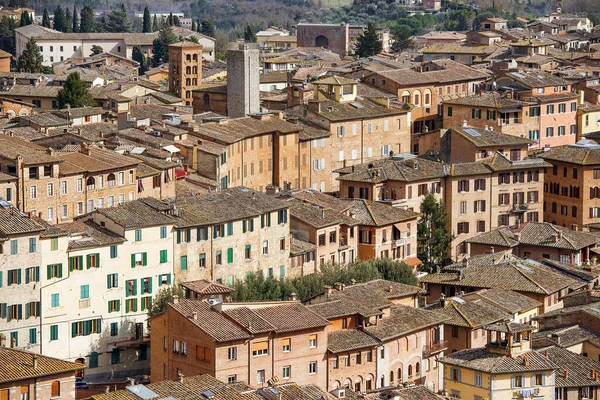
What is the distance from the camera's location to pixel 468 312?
60.1 m

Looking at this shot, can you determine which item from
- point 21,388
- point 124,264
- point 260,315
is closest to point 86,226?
point 124,264

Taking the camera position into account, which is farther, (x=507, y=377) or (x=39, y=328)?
(x=39, y=328)

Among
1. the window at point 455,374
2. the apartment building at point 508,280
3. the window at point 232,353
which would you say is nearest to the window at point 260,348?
the window at point 232,353

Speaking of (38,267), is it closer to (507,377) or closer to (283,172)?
(507,377)

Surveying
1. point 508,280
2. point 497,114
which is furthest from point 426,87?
point 508,280

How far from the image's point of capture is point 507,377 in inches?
2064

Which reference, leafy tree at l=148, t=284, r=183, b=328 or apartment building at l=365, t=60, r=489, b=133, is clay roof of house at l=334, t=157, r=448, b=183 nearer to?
apartment building at l=365, t=60, r=489, b=133

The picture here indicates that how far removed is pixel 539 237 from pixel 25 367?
3393 centimetres

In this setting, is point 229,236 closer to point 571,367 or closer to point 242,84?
point 571,367

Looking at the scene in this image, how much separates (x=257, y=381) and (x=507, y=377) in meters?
7.58

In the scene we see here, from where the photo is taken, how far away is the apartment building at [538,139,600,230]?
81938 mm

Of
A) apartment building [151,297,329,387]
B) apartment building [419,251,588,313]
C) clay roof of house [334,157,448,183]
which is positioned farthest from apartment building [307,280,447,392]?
clay roof of house [334,157,448,183]

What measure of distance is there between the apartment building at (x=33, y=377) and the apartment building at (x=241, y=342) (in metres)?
6.05

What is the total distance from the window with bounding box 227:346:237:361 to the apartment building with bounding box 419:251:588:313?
15.5 m
